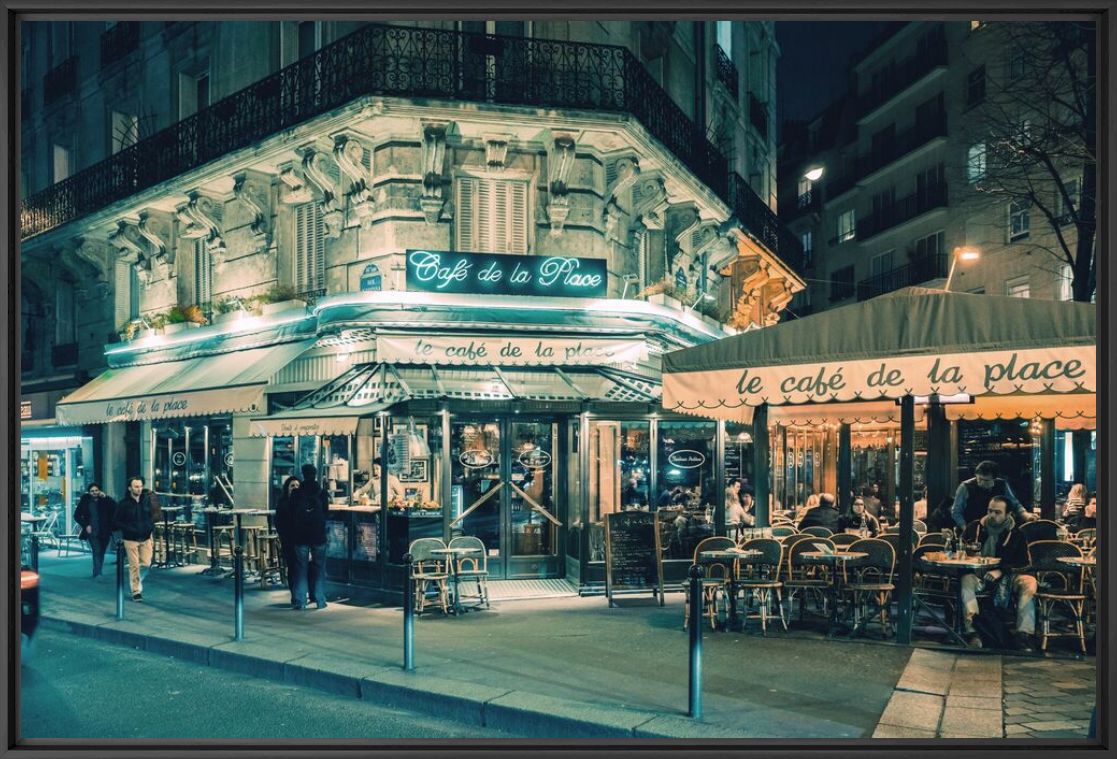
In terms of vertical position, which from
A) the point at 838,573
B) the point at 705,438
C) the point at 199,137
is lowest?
the point at 838,573

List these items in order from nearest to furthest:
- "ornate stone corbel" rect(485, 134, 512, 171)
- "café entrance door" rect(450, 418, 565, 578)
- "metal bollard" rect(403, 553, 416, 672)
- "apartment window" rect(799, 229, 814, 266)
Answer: "metal bollard" rect(403, 553, 416, 672), "café entrance door" rect(450, 418, 565, 578), "ornate stone corbel" rect(485, 134, 512, 171), "apartment window" rect(799, 229, 814, 266)

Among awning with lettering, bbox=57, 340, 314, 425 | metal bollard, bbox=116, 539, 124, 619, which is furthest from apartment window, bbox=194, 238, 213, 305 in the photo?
metal bollard, bbox=116, 539, 124, 619

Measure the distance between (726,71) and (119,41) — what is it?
13.3 metres

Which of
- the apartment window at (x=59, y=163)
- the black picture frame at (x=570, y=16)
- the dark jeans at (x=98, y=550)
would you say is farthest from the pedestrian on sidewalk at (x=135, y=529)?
the apartment window at (x=59, y=163)

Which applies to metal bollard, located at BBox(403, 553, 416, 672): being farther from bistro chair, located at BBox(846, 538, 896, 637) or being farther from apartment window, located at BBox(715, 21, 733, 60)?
apartment window, located at BBox(715, 21, 733, 60)

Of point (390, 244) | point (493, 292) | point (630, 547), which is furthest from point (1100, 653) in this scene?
point (390, 244)

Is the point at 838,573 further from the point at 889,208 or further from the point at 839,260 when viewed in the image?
the point at 839,260

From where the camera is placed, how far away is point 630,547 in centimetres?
1108

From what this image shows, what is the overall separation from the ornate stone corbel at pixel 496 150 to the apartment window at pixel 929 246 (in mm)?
24655

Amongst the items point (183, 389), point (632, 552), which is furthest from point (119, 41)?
point (632, 552)

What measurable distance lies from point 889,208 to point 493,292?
1112 inches

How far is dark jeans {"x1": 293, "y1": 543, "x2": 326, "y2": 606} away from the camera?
11.0 metres

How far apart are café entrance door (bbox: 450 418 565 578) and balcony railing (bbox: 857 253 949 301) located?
74.8ft

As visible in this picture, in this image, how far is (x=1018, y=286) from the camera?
91.3ft
